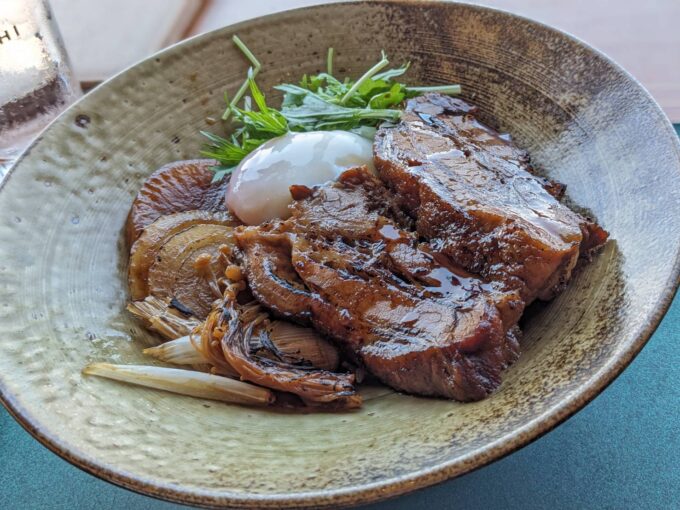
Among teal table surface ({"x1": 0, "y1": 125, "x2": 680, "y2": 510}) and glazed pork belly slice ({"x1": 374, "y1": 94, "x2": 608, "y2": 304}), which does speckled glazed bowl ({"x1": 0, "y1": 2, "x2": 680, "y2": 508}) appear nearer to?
glazed pork belly slice ({"x1": 374, "y1": 94, "x2": 608, "y2": 304})

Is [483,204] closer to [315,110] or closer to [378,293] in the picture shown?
[378,293]

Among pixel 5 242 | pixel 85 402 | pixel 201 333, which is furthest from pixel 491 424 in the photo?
pixel 5 242

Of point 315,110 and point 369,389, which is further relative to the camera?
point 315,110

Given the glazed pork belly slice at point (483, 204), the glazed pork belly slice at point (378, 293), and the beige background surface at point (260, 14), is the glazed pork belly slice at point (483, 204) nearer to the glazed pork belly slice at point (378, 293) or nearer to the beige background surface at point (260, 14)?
the glazed pork belly slice at point (378, 293)

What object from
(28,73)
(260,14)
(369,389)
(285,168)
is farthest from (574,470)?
(260,14)

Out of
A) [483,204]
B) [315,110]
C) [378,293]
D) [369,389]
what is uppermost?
[483,204]

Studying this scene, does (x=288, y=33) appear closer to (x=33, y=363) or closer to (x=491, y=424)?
(x=33, y=363)

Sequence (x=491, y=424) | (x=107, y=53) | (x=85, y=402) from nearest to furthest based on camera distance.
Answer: (x=491, y=424), (x=85, y=402), (x=107, y=53)
